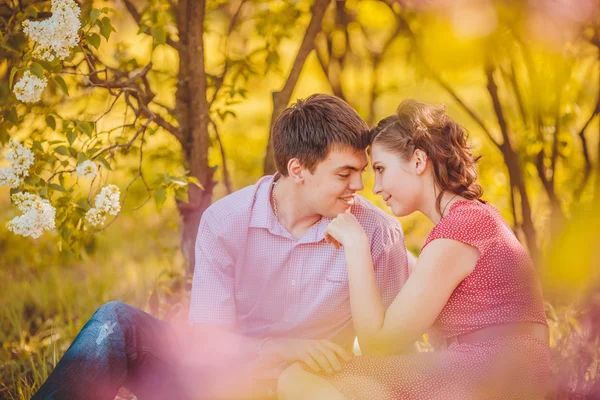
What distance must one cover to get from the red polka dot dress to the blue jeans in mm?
740

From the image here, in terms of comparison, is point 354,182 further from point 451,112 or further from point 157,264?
point 451,112

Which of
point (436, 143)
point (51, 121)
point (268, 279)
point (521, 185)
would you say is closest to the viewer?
point (436, 143)

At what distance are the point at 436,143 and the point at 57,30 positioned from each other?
1.31m

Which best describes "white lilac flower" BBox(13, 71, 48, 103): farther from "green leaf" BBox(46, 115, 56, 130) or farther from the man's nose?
the man's nose

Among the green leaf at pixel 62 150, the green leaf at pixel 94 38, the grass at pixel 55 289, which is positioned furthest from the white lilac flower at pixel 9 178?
the grass at pixel 55 289

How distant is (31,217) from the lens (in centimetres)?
230

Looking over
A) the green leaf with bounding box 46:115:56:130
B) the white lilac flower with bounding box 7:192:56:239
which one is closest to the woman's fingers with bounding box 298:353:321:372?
the white lilac flower with bounding box 7:192:56:239

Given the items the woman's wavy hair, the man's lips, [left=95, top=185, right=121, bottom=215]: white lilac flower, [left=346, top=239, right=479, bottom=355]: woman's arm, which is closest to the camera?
[left=346, top=239, right=479, bottom=355]: woman's arm

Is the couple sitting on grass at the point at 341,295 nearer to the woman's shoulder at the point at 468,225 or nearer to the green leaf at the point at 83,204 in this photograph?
the woman's shoulder at the point at 468,225

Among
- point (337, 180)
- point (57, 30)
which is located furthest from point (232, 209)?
point (57, 30)

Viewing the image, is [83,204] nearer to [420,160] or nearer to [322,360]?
[322,360]

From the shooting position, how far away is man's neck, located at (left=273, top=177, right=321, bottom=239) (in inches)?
102

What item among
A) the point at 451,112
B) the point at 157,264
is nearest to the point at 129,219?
the point at 157,264

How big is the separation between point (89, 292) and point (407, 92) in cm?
275
